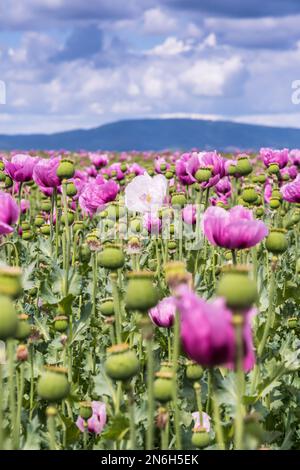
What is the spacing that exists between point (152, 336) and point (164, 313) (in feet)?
1.90

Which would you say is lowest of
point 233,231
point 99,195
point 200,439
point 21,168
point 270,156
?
point 200,439

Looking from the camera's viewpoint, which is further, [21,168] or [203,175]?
[21,168]

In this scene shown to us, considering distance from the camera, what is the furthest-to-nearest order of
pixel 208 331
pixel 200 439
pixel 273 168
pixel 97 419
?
pixel 273 168 < pixel 97 419 < pixel 200 439 < pixel 208 331

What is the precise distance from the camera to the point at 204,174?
375cm

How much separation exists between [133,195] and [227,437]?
1.73 m

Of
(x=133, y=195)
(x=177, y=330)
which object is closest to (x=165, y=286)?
(x=133, y=195)

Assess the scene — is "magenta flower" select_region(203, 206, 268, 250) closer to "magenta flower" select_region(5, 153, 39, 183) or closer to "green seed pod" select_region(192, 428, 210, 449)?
"green seed pod" select_region(192, 428, 210, 449)

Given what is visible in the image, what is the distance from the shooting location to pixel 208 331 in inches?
51.3

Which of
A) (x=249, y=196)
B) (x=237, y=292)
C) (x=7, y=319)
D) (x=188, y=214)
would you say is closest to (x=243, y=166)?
(x=249, y=196)

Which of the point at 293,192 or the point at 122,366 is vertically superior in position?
the point at 293,192

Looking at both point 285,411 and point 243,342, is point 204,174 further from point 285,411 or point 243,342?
point 243,342

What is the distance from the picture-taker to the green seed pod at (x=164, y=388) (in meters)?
1.89

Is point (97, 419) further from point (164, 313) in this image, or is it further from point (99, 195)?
point (99, 195)

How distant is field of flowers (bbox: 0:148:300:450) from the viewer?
1581 millimetres
